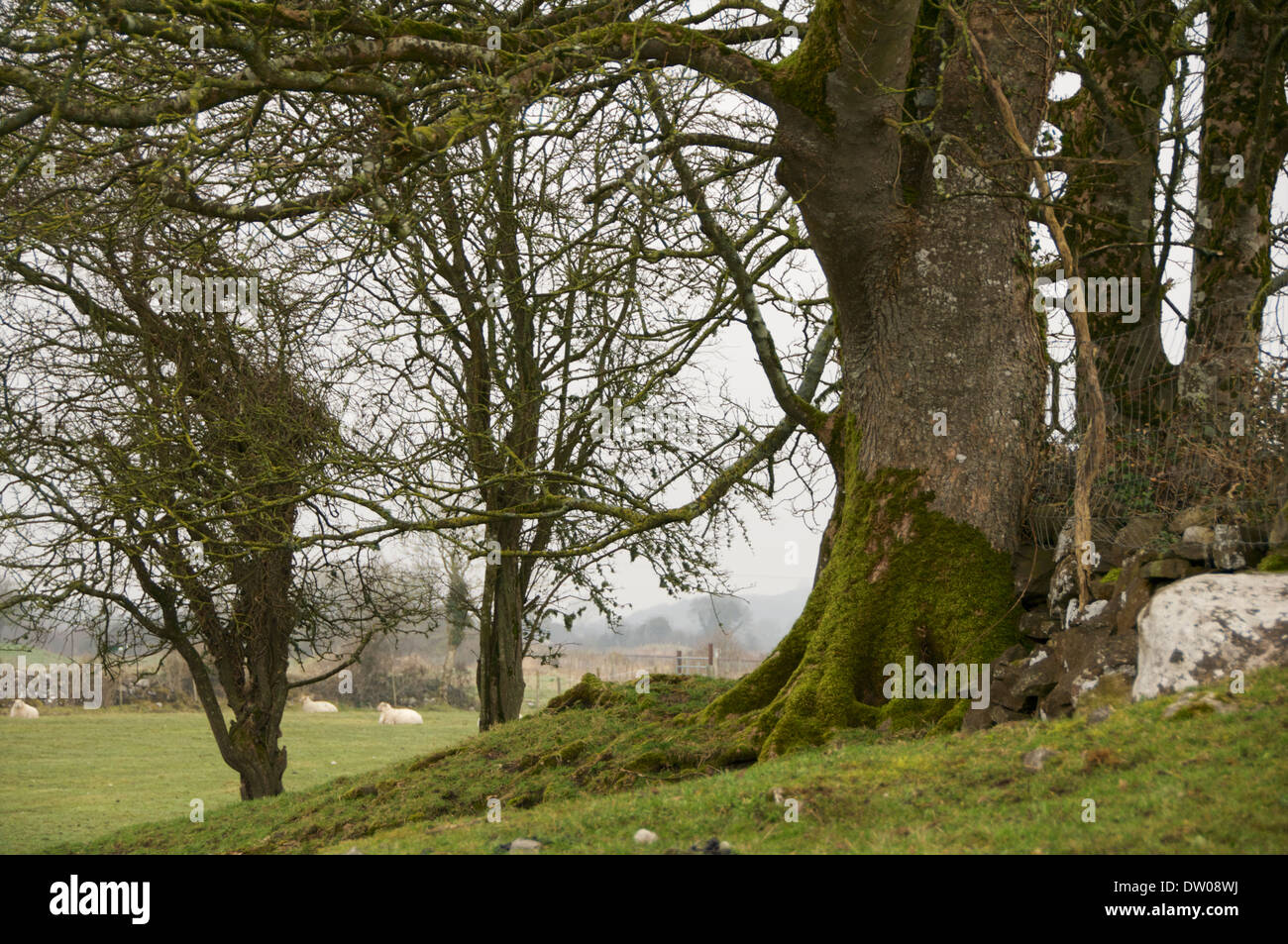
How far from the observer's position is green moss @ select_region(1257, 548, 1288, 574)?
22.0ft

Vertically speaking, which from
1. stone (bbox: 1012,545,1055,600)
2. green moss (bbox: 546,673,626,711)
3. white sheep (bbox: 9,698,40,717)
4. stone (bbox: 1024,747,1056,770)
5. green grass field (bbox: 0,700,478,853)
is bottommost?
green grass field (bbox: 0,700,478,853)

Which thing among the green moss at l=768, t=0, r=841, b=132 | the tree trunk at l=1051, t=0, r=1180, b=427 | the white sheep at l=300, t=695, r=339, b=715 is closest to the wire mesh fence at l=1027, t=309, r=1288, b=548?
the tree trunk at l=1051, t=0, r=1180, b=427

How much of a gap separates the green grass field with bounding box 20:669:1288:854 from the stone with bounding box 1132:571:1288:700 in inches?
9.3

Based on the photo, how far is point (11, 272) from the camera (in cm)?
1300

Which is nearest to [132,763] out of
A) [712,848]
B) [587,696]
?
[587,696]

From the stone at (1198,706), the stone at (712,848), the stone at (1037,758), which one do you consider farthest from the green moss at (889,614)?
the stone at (712,848)

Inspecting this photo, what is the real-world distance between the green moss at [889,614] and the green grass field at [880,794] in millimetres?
380

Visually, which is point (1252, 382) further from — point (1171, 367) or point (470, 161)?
point (470, 161)

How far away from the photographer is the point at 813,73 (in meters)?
8.52

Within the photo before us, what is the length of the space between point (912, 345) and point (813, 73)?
246cm

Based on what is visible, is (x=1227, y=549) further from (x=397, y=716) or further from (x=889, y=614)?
(x=397, y=716)

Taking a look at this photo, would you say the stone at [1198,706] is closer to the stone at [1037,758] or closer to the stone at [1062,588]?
the stone at [1037,758]

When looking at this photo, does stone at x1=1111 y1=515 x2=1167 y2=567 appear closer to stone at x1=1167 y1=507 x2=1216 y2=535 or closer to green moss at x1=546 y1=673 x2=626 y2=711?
stone at x1=1167 y1=507 x2=1216 y2=535

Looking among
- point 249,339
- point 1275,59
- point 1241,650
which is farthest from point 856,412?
point 249,339
